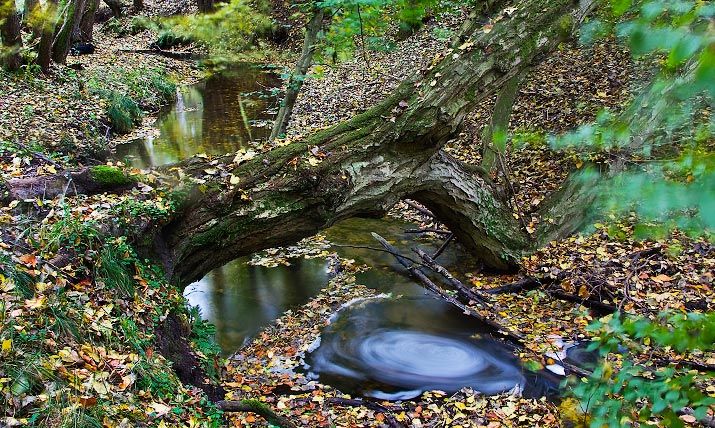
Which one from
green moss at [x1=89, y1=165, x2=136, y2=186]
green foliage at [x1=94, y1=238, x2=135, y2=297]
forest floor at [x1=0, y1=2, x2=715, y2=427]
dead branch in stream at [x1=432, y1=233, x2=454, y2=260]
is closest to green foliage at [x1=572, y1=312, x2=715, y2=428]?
forest floor at [x1=0, y1=2, x2=715, y2=427]

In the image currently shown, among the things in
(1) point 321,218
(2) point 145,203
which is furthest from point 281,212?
(2) point 145,203

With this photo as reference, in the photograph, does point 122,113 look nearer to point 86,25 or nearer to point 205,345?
point 86,25

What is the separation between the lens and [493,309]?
631 centimetres

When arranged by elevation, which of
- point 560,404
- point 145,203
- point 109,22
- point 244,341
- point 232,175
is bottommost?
point 560,404

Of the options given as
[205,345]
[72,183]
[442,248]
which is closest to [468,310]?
[442,248]

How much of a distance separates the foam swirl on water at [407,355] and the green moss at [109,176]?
2728 millimetres

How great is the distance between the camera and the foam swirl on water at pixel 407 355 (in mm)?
5402

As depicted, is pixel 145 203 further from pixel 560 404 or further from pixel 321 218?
pixel 560 404

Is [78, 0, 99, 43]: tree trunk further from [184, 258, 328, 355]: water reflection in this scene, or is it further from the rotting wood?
the rotting wood

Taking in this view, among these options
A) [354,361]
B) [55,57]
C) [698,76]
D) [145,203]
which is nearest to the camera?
[698,76]

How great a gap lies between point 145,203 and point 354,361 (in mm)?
2876

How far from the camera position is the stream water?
5.47 meters

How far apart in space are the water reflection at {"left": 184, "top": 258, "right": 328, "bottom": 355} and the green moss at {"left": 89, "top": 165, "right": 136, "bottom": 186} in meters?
2.44

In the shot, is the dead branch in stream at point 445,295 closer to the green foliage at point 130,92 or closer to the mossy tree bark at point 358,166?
the mossy tree bark at point 358,166
